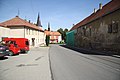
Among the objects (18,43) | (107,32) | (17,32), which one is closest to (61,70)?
(18,43)

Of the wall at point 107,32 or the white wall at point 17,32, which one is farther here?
the white wall at point 17,32

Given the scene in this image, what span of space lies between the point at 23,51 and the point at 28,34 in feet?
67.8

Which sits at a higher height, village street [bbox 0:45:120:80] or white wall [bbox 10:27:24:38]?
white wall [bbox 10:27:24:38]

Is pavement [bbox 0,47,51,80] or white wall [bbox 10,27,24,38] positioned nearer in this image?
pavement [bbox 0,47,51,80]

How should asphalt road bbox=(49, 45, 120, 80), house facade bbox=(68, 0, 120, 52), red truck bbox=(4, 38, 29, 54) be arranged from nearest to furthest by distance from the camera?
1. asphalt road bbox=(49, 45, 120, 80)
2. red truck bbox=(4, 38, 29, 54)
3. house facade bbox=(68, 0, 120, 52)

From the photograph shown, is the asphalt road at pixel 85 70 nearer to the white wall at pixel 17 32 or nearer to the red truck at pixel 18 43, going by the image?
the red truck at pixel 18 43

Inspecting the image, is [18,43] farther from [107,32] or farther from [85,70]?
[85,70]

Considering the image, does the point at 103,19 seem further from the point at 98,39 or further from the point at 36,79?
the point at 36,79

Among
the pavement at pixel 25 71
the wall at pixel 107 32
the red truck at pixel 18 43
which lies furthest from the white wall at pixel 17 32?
the pavement at pixel 25 71

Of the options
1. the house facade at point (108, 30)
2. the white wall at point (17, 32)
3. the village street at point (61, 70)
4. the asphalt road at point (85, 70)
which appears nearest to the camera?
the asphalt road at point (85, 70)

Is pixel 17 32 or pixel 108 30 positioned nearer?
pixel 108 30

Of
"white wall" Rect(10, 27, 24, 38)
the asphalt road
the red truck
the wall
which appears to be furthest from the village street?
"white wall" Rect(10, 27, 24, 38)

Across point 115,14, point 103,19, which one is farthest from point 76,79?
point 103,19

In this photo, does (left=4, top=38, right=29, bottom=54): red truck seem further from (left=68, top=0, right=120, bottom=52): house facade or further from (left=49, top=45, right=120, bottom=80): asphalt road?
(left=68, top=0, right=120, bottom=52): house facade
